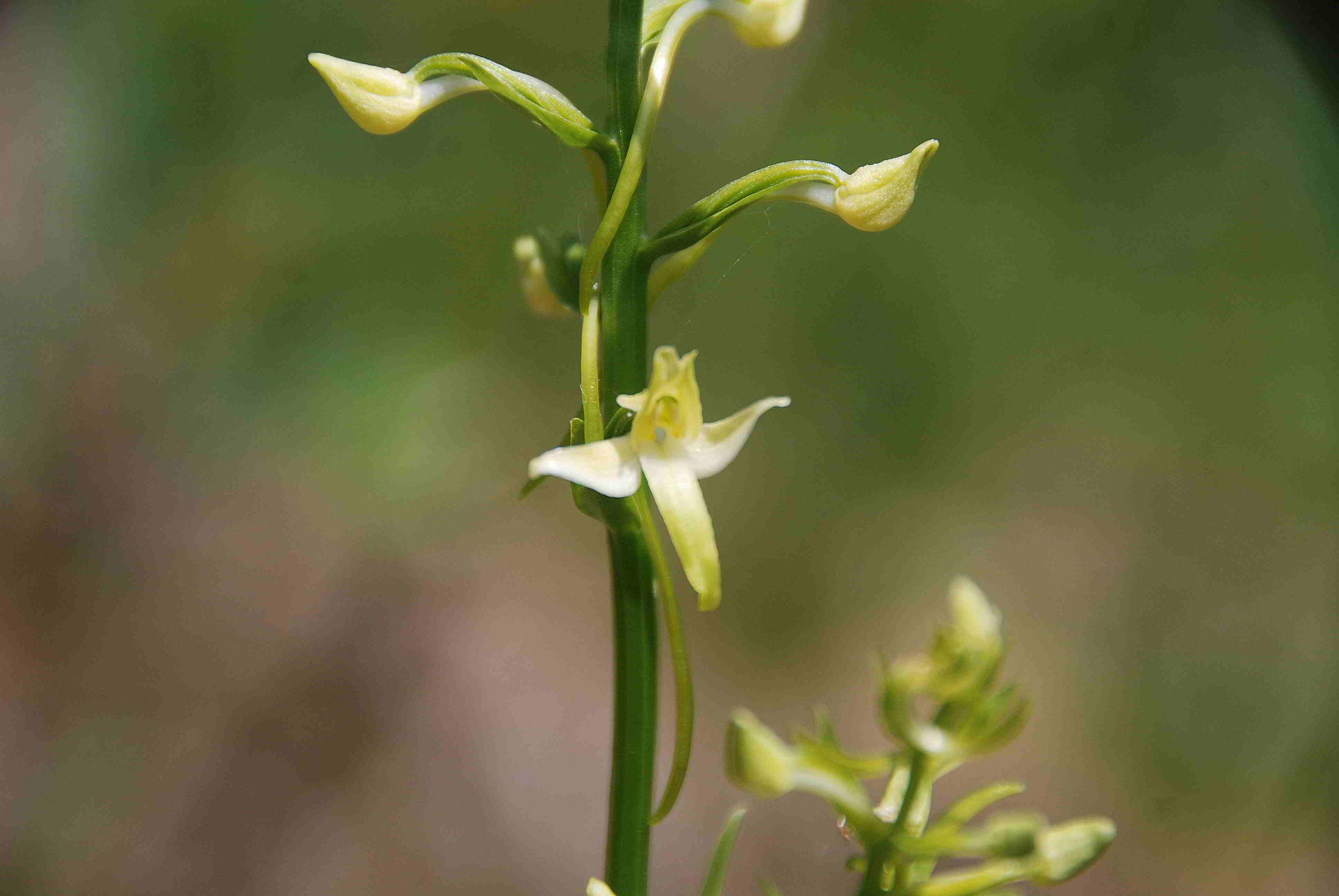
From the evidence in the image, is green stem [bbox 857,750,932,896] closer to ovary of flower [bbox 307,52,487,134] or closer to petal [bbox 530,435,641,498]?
A: petal [bbox 530,435,641,498]

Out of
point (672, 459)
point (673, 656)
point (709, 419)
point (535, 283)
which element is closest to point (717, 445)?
point (672, 459)

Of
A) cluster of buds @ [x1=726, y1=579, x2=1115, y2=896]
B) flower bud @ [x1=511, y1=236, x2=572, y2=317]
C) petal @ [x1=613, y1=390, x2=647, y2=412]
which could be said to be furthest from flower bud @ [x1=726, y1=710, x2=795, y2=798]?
flower bud @ [x1=511, y1=236, x2=572, y2=317]

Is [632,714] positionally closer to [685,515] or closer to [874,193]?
[685,515]

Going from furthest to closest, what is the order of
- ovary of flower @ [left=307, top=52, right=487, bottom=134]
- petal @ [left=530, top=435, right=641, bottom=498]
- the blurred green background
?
the blurred green background, ovary of flower @ [left=307, top=52, right=487, bottom=134], petal @ [left=530, top=435, right=641, bottom=498]

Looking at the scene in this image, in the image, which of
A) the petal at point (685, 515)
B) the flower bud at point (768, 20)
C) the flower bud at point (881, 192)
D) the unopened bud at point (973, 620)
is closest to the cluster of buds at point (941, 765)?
the unopened bud at point (973, 620)

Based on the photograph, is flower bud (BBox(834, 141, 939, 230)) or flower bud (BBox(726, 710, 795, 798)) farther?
flower bud (BBox(834, 141, 939, 230))

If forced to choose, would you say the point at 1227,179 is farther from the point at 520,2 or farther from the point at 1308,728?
the point at 520,2

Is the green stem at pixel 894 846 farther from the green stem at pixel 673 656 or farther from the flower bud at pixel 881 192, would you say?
the flower bud at pixel 881 192
